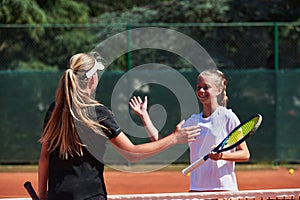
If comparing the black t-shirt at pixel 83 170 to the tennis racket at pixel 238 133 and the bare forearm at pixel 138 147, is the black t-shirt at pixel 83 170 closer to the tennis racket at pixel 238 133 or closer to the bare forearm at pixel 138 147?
the bare forearm at pixel 138 147

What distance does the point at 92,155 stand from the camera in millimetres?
3283

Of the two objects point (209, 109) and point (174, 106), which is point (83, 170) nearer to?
point (209, 109)

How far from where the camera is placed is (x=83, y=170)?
3.29 m

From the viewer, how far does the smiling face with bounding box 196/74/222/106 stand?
437 centimetres

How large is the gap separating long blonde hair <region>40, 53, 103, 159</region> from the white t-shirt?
4.22 feet

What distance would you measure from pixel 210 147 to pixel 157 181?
20.4 feet

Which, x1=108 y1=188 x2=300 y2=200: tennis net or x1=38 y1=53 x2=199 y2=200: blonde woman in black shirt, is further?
x1=108 y1=188 x2=300 y2=200: tennis net

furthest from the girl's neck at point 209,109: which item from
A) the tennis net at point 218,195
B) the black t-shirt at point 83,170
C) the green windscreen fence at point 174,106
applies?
the green windscreen fence at point 174,106

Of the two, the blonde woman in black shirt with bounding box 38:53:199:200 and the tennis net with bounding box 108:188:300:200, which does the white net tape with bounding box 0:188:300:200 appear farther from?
the blonde woman in black shirt with bounding box 38:53:199:200

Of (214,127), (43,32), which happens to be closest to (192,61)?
(43,32)

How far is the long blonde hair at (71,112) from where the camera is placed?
3209 mm

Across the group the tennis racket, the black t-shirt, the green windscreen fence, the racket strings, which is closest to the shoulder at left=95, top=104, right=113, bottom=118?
the black t-shirt

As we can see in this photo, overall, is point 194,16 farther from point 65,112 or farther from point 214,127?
point 65,112

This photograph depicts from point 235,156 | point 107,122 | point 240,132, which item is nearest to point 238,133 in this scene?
point 240,132
